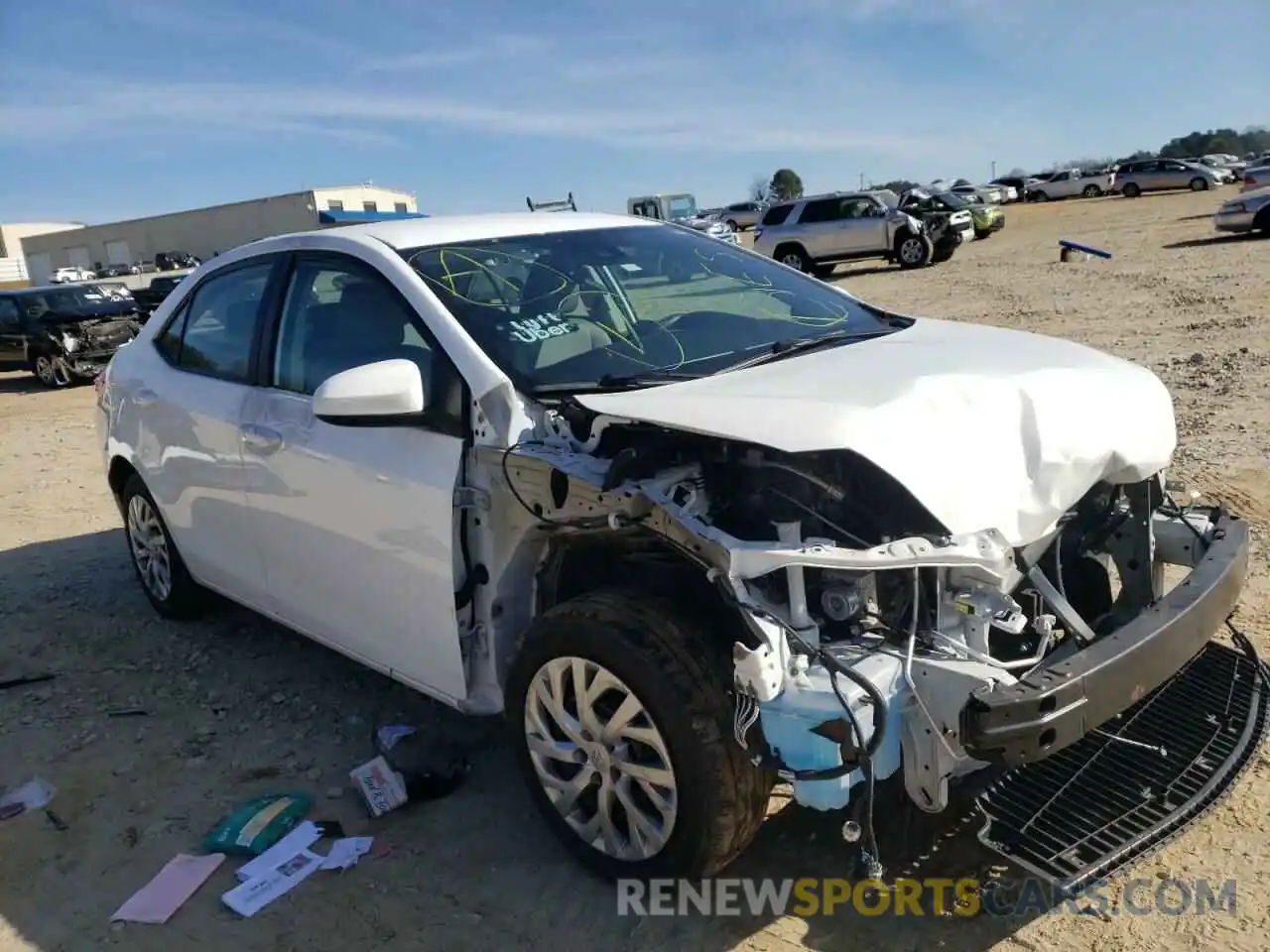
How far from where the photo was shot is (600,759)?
2832 millimetres

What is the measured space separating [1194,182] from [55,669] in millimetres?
46273

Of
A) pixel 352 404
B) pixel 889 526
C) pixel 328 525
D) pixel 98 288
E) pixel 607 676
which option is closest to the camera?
pixel 889 526

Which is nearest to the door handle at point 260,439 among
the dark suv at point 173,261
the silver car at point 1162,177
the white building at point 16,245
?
the silver car at point 1162,177

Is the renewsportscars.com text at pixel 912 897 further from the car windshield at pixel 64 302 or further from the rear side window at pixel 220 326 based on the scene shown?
the car windshield at pixel 64 302

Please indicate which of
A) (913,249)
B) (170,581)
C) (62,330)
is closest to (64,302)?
(62,330)

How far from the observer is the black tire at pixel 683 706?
256 centimetres

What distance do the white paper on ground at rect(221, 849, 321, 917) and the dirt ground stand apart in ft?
0.12

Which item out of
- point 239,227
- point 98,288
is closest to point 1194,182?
point 98,288

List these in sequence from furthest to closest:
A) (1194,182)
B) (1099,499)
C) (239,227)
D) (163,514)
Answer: (239,227)
(1194,182)
(163,514)
(1099,499)

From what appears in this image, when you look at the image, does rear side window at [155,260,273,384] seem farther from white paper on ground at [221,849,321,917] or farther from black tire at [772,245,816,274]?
black tire at [772,245,816,274]

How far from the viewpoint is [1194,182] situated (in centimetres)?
4166

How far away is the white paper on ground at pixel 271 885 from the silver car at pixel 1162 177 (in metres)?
46.6

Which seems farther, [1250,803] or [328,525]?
[328,525]

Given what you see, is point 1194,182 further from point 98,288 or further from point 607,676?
point 607,676
